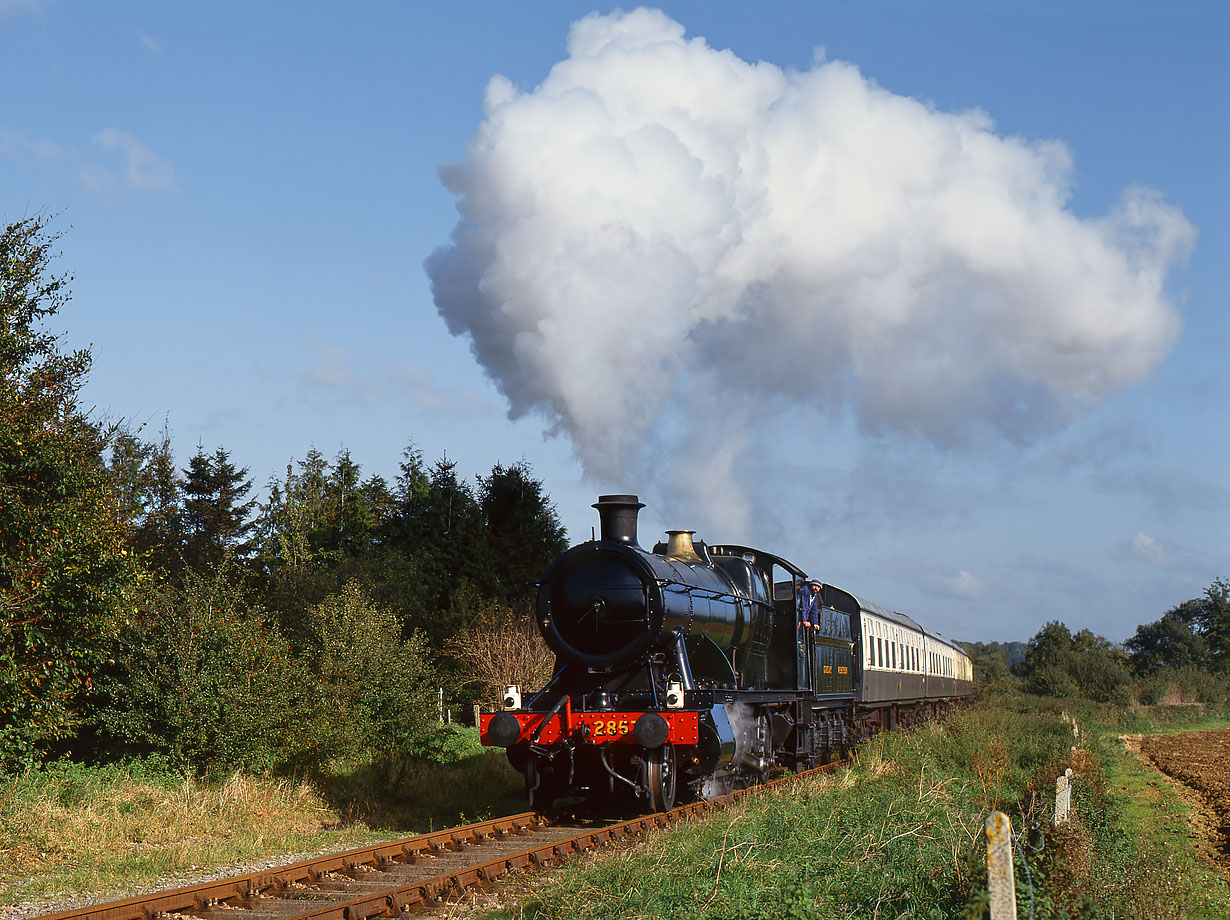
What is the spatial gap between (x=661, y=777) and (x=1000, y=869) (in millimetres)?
7544

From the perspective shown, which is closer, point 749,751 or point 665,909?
point 665,909

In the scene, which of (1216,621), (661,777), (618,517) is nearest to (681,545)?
(618,517)

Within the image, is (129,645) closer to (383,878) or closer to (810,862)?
(383,878)

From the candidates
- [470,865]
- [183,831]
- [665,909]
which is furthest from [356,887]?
[183,831]

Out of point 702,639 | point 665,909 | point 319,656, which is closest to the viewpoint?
point 665,909

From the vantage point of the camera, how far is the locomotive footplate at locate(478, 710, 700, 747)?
12.4m

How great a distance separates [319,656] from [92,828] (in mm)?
7261

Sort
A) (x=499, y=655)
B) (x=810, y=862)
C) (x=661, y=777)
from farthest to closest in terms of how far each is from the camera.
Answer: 1. (x=499, y=655)
2. (x=661, y=777)
3. (x=810, y=862)

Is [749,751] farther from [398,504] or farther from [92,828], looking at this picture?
[398,504]

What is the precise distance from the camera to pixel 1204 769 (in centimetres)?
2447

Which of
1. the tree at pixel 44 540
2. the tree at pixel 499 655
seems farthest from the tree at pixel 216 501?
the tree at pixel 44 540

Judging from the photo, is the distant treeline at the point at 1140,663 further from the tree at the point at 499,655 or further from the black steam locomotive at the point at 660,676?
the black steam locomotive at the point at 660,676

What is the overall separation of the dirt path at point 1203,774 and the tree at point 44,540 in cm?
1431

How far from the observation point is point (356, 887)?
941 centimetres
